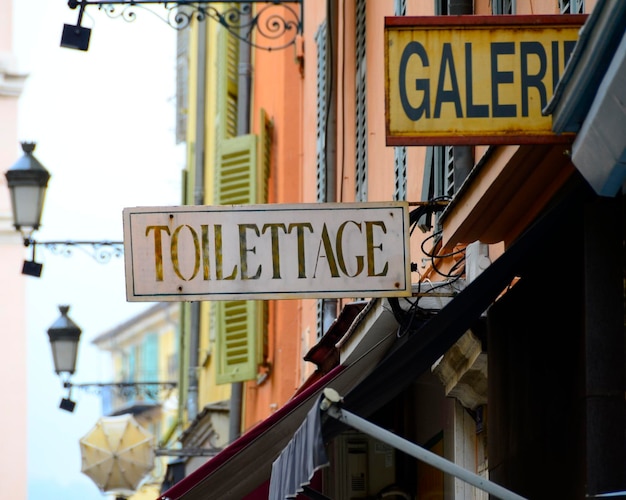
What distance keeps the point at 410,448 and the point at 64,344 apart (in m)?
12.2

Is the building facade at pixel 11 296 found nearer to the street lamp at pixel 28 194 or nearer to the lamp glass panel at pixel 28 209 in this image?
the street lamp at pixel 28 194

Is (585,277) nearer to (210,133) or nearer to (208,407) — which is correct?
(208,407)

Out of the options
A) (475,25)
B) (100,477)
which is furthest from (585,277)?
(100,477)

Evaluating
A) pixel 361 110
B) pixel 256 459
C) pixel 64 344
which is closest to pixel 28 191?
pixel 64 344

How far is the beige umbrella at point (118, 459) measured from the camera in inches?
666

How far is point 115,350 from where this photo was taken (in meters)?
77.3

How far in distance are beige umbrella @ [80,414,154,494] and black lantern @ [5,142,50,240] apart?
9.49 feet

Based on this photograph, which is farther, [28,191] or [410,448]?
[28,191]

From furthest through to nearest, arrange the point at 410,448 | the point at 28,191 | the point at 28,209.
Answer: the point at 28,191, the point at 28,209, the point at 410,448

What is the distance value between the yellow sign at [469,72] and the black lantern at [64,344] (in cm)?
1205

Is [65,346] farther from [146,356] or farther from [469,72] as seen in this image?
[146,356]

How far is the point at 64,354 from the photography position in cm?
1684

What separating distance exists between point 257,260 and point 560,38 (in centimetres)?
169

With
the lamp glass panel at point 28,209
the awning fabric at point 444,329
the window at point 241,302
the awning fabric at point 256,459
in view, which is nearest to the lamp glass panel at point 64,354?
the window at point 241,302
